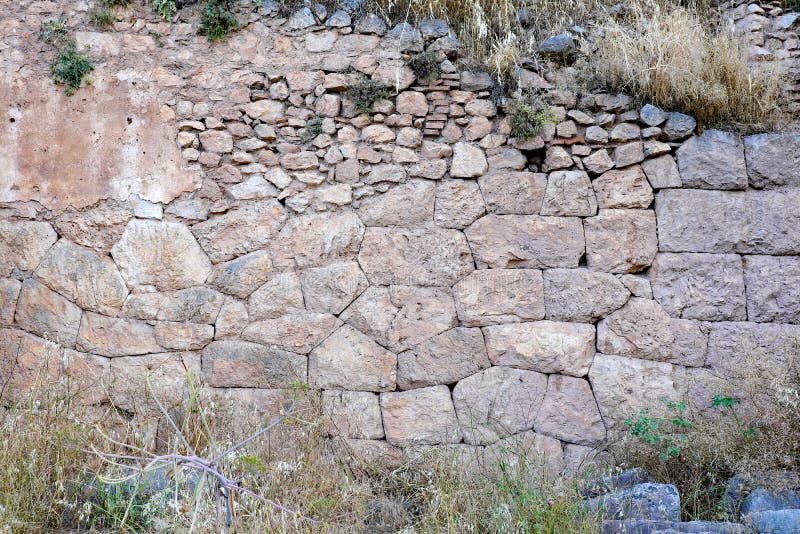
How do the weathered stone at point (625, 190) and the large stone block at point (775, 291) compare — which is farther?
the weathered stone at point (625, 190)

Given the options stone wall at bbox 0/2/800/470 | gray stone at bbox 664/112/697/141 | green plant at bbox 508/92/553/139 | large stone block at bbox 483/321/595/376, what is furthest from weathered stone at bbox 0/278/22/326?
gray stone at bbox 664/112/697/141

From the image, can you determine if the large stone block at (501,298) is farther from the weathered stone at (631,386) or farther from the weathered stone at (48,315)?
the weathered stone at (48,315)

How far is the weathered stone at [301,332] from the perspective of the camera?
12.1 ft

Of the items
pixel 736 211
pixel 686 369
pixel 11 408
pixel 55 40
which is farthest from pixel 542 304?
pixel 55 40

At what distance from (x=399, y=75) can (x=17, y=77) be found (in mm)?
2187

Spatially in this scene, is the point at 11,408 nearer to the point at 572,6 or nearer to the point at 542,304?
the point at 542,304

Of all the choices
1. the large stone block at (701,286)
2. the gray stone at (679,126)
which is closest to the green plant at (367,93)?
the gray stone at (679,126)

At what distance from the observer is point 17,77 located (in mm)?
3824

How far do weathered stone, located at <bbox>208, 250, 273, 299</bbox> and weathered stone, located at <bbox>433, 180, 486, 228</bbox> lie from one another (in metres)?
0.99

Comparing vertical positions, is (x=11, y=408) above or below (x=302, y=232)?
below

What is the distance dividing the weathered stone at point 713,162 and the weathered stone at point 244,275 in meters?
2.35

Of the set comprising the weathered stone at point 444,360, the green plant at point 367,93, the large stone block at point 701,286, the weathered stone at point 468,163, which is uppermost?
the green plant at point 367,93

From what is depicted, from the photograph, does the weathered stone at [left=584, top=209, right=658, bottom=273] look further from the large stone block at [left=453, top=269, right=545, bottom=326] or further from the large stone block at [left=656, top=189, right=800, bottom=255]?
the large stone block at [left=453, top=269, right=545, bottom=326]

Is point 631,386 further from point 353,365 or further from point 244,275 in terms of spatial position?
point 244,275
